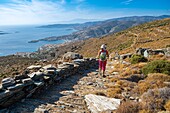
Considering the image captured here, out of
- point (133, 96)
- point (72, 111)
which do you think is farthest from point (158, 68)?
point (72, 111)

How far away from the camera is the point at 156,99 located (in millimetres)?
7398

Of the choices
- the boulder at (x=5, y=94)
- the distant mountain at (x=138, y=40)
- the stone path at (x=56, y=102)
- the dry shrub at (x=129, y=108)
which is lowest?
the distant mountain at (x=138, y=40)

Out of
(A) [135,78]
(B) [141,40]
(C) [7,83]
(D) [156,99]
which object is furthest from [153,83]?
(B) [141,40]

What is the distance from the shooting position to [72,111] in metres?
7.82

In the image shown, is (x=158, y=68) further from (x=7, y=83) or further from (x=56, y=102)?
(x=7, y=83)

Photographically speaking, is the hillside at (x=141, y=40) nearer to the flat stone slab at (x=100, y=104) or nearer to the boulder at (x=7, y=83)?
the flat stone slab at (x=100, y=104)

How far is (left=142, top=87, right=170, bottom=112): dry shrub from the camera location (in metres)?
7.05

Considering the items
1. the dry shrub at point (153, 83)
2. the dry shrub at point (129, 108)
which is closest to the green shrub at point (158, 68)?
the dry shrub at point (153, 83)

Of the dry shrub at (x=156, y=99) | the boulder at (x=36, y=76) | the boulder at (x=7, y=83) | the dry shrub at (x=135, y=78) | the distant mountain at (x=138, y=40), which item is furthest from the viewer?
the distant mountain at (x=138, y=40)

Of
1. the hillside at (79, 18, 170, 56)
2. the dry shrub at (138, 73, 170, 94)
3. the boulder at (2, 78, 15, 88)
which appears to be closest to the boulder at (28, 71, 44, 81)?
the boulder at (2, 78, 15, 88)

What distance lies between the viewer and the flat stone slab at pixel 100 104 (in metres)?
7.66

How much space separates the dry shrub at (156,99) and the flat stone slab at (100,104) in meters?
1.07

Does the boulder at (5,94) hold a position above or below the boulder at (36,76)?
above

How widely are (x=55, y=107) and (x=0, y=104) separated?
1978 mm
